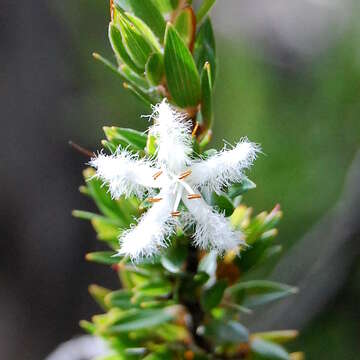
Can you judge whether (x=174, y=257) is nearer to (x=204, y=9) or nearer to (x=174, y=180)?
(x=174, y=180)

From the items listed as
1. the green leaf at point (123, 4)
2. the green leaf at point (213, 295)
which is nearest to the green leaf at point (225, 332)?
the green leaf at point (213, 295)

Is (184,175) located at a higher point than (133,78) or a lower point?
lower

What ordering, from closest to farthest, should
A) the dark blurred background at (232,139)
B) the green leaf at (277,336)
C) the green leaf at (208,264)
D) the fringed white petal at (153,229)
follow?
1. the fringed white petal at (153,229)
2. the green leaf at (208,264)
3. the green leaf at (277,336)
4. the dark blurred background at (232,139)

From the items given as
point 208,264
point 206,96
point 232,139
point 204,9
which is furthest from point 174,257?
point 232,139

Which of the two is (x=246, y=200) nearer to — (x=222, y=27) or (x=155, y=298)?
(x=222, y=27)

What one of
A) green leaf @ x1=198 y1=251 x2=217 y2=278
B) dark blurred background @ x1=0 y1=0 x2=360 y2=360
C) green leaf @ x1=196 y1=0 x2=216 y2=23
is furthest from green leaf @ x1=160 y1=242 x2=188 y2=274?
dark blurred background @ x1=0 y1=0 x2=360 y2=360

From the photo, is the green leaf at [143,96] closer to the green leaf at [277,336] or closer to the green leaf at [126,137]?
the green leaf at [126,137]

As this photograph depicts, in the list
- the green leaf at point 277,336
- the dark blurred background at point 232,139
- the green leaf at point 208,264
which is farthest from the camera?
the dark blurred background at point 232,139

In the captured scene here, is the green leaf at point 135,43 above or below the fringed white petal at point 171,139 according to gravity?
above
